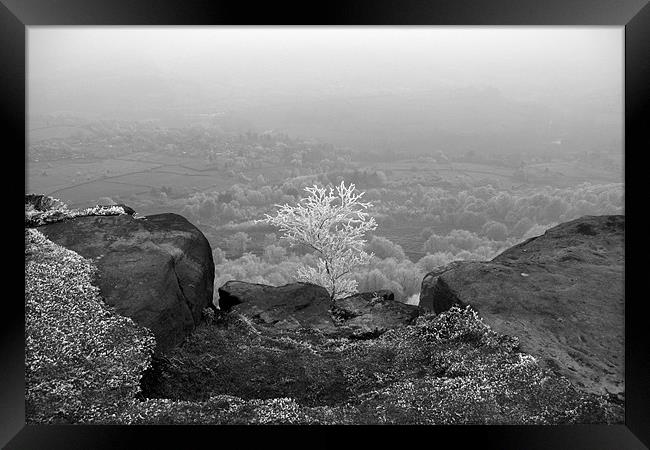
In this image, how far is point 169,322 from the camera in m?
7.98

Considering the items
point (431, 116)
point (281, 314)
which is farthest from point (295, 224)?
point (431, 116)

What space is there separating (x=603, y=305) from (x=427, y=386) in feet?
9.27

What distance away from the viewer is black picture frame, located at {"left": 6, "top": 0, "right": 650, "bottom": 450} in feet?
22.1

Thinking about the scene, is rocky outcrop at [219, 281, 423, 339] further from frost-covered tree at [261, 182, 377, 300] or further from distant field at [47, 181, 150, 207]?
distant field at [47, 181, 150, 207]

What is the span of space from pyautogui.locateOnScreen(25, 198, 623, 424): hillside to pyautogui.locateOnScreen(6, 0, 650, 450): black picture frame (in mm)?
165

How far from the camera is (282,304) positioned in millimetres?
9781

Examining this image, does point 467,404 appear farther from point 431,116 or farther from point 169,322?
point 431,116

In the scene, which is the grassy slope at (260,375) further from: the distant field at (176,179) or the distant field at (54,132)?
the distant field at (176,179)

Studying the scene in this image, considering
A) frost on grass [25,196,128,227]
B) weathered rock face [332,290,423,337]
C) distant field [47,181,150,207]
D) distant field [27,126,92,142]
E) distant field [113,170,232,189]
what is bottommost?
weathered rock face [332,290,423,337]

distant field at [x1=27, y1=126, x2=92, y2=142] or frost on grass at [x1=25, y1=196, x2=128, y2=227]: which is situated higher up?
distant field at [x1=27, y1=126, x2=92, y2=142]

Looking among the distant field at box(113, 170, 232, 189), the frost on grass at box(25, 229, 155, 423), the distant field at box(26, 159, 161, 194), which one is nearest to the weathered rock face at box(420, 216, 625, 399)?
the distant field at box(113, 170, 232, 189)

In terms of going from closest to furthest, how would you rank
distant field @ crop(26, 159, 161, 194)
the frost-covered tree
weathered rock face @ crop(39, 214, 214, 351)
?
weathered rock face @ crop(39, 214, 214, 351) → distant field @ crop(26, 159, 161, 194) → the frost-covered tree

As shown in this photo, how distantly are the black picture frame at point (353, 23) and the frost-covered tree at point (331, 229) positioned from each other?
463 centimetres

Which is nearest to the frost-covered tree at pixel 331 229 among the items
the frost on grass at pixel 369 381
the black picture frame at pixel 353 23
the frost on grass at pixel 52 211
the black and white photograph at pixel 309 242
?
the black and white photograph at pixel 309 242
